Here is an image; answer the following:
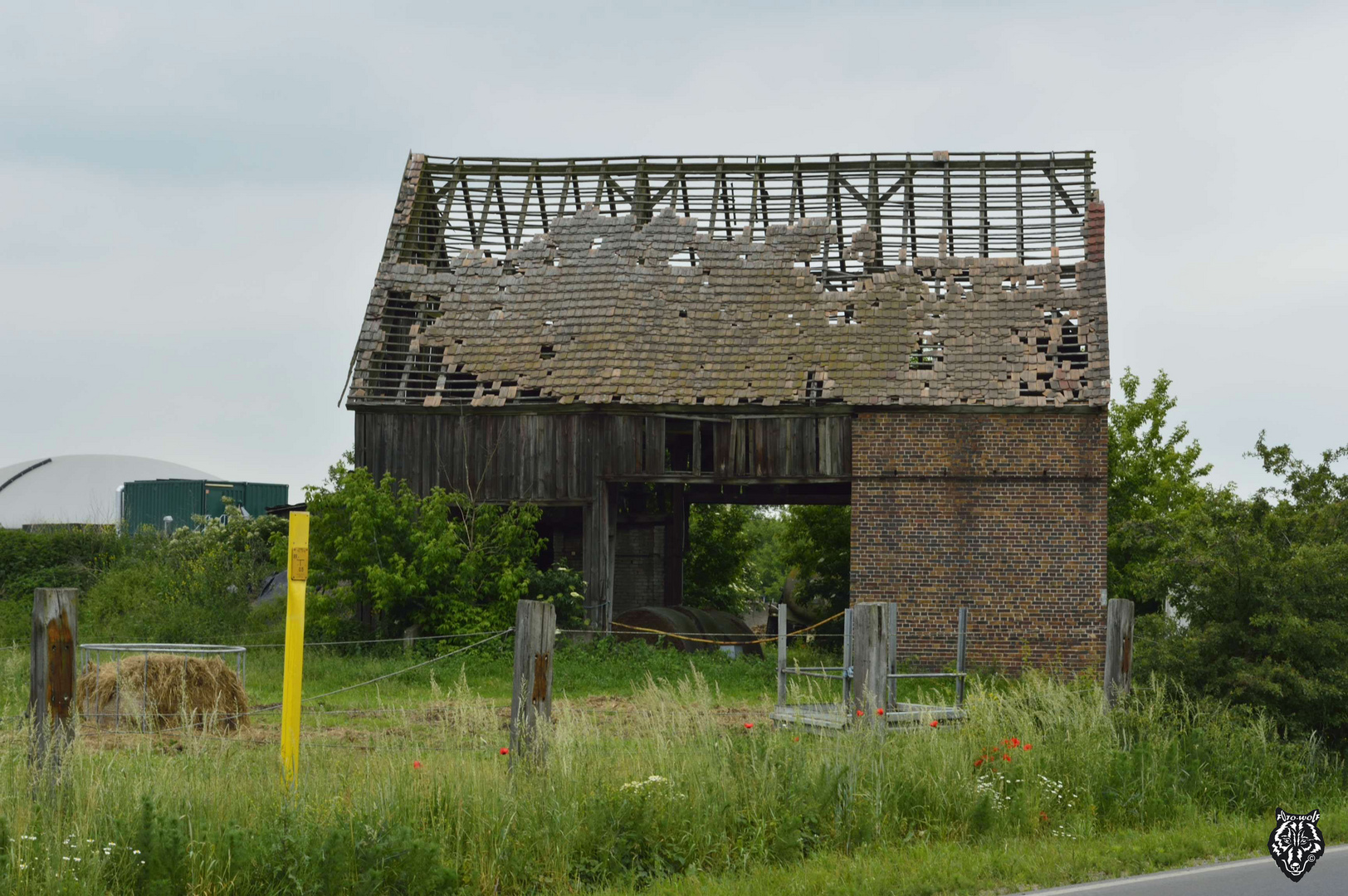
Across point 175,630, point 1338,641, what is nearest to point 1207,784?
point 1338,641

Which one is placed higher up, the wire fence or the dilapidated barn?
the dilapidated barn

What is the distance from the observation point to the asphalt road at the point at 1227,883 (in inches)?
339

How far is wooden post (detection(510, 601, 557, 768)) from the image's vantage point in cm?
948

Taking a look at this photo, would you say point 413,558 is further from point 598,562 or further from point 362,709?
point 362,709

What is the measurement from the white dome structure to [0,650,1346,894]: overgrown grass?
1720 inches

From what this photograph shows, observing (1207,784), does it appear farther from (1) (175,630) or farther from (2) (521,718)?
(1) (175,630)

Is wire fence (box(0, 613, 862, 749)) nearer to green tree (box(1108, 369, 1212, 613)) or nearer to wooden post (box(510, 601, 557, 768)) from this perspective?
wooden post (box(510, 601, 557, 768))

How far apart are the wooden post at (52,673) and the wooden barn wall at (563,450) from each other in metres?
16.4

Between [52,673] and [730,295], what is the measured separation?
18901mm

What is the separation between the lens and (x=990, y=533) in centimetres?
2391

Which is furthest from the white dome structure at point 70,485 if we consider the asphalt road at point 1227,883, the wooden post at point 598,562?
the asphalt road at point 1227,883

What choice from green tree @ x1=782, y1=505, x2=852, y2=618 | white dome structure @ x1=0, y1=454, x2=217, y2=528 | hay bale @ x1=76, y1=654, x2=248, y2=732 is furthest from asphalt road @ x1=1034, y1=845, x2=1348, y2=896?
white dome structure @ x1=0, y1=454, x2=217, y2=528

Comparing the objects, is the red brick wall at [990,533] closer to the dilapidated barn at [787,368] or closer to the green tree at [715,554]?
the dilapidated barn at [787,368]

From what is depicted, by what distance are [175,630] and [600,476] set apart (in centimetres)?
775
